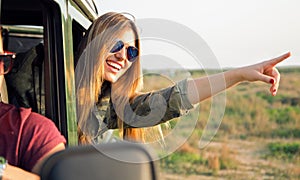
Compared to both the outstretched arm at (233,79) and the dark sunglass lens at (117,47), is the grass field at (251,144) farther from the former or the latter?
the dark sunglass lens at (117,47)

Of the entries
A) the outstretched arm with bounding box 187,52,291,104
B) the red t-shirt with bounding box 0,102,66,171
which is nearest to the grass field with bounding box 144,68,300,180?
the outstretched arm with bounding box 187,52,291,104

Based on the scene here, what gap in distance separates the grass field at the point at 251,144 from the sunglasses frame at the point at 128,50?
863 cm

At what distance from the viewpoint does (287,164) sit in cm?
1869

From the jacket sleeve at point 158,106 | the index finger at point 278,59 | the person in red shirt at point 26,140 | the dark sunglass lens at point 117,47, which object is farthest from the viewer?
the jacket sleeve at point 158,106

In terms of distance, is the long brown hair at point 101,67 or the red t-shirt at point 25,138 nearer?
the red t-shirt at point 25,138

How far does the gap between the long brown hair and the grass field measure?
843cm

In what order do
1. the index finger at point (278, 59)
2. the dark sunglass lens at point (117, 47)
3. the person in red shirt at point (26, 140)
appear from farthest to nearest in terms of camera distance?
the dark sunglass lens at point (117, 47)
the index finger at point (278, 59)
the person in red shirt at point (26, 140)

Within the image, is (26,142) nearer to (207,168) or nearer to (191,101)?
(191,101)

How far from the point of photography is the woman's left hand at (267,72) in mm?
2613

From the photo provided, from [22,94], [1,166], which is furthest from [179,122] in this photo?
[1,166]

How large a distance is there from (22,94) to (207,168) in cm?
1478

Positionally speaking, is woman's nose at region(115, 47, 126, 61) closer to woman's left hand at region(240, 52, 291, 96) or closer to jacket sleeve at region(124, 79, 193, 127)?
jacket sleeve at region(124, 79, 193, 127)

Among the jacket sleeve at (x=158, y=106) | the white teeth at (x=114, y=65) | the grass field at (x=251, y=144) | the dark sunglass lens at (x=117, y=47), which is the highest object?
the dark sunglass lens at (x=117, y=47)

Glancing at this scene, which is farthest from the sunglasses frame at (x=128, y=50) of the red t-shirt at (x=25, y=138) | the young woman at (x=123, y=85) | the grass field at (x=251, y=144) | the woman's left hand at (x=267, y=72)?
the grass field at (x=251, y=144)
